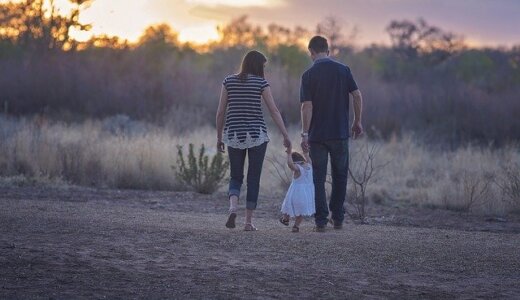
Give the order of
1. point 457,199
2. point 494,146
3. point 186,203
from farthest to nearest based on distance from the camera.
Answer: point 494,146, point 457,199, point 186,203

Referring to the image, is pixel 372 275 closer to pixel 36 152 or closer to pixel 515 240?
pixel 515 240

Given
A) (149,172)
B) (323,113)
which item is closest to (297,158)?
(323,113)

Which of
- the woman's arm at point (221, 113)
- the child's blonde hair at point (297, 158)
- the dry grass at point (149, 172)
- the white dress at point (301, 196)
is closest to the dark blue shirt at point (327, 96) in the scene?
the child's blonde hair at point (297, 158)

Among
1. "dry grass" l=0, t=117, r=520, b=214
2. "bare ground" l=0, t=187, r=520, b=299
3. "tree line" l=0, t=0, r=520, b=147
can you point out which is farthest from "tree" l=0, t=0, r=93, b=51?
"bare ground" l=0, t=187, r=520, b=299

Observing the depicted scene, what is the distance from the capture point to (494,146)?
27031 millimetres

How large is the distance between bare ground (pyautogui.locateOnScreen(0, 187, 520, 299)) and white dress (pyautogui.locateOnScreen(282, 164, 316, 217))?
26 centimetres

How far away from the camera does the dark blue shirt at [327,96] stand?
996 centimetres

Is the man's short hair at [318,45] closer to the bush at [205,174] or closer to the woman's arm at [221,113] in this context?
the woman's arm at [221,113]

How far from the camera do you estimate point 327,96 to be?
32.7 feet

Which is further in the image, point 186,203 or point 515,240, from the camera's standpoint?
point 186,203

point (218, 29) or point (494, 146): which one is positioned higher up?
point (218, 29)

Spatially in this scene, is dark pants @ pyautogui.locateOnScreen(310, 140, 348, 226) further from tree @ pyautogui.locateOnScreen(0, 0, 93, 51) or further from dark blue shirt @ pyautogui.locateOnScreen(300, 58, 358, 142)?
tree @ pyautogui.locateOnScreen(0, 0, 93, 51)

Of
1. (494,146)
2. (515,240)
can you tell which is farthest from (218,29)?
(515,240)

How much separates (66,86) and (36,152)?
11.9 metres
